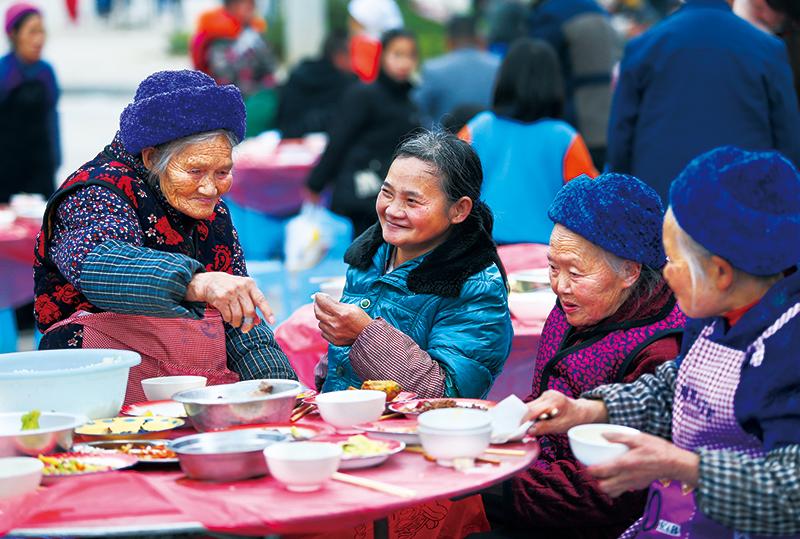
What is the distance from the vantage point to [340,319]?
2.79m

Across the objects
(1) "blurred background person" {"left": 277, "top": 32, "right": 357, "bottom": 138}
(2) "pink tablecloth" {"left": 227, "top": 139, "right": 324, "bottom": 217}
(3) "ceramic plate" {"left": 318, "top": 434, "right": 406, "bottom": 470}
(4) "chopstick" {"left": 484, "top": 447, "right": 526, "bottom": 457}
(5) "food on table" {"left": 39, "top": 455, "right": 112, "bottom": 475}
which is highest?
(3) "ceramic plate" {"left": 318, "top": 434, "right": 406, "bottom": 470}

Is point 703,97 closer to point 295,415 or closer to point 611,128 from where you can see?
point 611,128

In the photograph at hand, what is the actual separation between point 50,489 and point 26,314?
20.3ft

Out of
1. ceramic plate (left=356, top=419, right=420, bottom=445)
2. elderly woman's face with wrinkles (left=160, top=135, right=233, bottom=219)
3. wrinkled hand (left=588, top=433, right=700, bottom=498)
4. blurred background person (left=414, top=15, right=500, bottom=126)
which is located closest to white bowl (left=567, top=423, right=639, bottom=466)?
wrinkled hand (left=588, top=433, right=700, bottom=498)

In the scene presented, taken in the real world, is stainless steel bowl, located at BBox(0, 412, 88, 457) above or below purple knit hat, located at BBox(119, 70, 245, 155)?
below

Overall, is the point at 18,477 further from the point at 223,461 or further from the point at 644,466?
the point at 644,466

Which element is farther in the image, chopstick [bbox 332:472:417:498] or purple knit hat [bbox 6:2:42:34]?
purple knit hat [bbox 6:2:42:34]

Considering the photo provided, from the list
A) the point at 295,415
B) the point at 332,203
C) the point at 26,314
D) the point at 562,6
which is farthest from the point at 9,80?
the point at 295,415

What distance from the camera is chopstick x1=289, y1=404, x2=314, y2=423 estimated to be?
7.92 feet

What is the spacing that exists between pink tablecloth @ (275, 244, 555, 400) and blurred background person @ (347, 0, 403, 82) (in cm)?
556

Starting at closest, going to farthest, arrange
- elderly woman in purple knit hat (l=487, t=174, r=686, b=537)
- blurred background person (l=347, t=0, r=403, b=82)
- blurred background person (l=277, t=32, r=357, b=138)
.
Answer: elderly woman in purple knit hat (l=487, t=174, r=686, b=537), blurred background person (l=277, t=32, r=357, b=138), blurred background person (l=347, t=0, r=403, b=82)

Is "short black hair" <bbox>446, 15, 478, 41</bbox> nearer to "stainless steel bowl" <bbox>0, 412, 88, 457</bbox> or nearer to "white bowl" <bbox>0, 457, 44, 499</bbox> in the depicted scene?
"stainless steel bowl" <bbox>0, 412, 88, 457</bbox>

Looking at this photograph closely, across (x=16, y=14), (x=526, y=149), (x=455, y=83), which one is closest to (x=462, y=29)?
(x=455, y=83)

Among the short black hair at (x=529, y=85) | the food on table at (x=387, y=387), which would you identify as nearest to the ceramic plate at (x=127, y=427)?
the food on table at (x=387, y=387)
